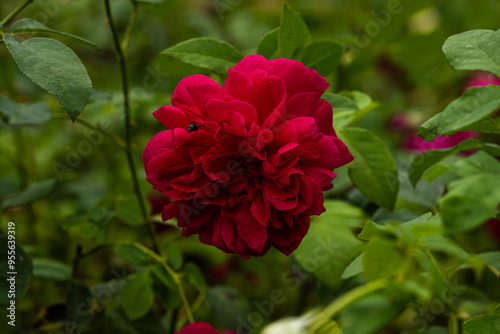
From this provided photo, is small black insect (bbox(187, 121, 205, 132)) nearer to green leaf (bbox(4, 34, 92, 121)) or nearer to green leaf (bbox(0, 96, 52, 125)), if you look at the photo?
green leaf (bbox(4, 34, 92, 121))

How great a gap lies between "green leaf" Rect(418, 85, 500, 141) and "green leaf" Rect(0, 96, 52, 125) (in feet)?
1.50

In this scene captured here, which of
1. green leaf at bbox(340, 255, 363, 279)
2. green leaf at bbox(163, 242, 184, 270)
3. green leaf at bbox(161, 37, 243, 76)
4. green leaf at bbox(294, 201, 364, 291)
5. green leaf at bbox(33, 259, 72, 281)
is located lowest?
green leaf at bbox(33, 259, 72, 281)

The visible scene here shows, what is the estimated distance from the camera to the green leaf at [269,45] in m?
0.50

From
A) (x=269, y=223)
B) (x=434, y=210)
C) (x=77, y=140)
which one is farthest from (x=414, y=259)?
(x=77, y=140)

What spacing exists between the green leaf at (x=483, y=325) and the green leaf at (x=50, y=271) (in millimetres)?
490

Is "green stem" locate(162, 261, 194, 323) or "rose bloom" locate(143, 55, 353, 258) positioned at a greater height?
"rose bloom" locate(143, 55, 353, 258)

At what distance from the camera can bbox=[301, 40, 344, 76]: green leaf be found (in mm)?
508

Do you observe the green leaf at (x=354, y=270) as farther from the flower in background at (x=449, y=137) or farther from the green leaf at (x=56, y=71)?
the flower in background at (x=449, y=137)

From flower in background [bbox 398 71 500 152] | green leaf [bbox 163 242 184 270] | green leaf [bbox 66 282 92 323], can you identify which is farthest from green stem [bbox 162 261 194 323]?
Answer: flower in background [bbox 398 71 500 152]

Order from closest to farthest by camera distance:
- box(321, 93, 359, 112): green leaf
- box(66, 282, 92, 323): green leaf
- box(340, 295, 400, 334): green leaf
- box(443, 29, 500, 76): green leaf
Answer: box(340, 295, 400, 334): green leaf
box(443, 29, 500, 76): green leaf
box(321, 93, 359, 112): green leaf
box(66, 282, 92, 323): green leaf

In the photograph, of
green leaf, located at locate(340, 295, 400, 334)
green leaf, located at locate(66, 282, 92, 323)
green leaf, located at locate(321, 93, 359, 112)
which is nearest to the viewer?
green leaf, located at locate(340, 295, 400, 334)

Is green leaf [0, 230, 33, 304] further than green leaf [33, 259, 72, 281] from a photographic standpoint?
No

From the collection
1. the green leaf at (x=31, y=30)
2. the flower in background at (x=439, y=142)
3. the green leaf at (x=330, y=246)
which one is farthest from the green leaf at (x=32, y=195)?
the flower in background at (x=439, y=142)

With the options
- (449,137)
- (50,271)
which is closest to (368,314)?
(50,271)
